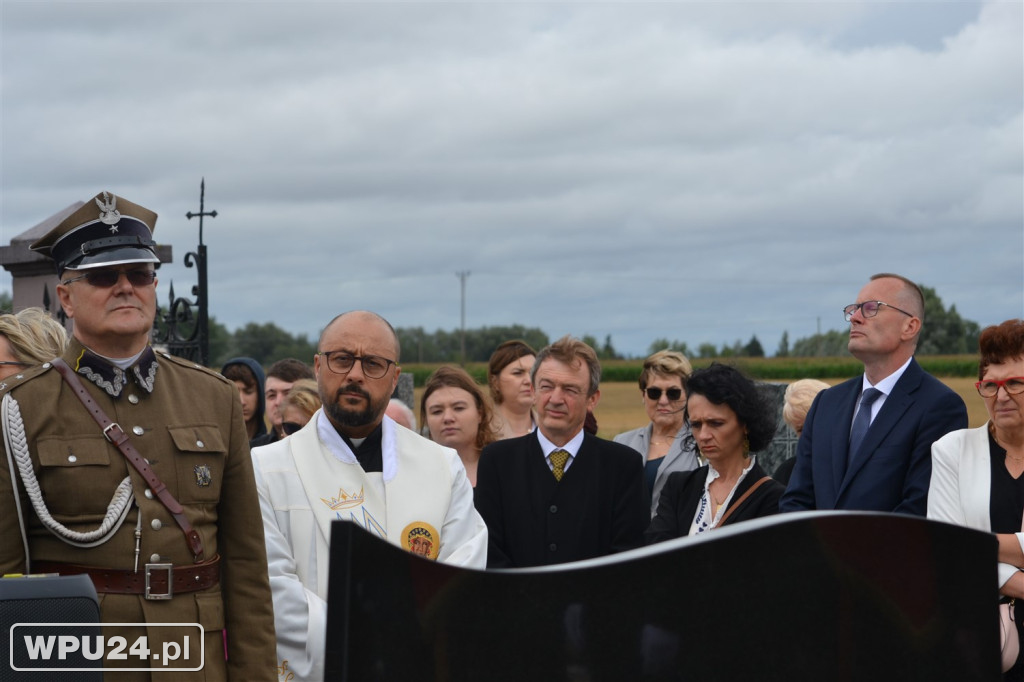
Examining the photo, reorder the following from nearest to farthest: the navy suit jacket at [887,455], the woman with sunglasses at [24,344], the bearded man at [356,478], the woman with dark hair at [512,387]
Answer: the bearded man at [356,478] → the woman with sunglasses at [24,344] → the navy suit jacket at [887,455] → the woman with dark hair at [512,387]

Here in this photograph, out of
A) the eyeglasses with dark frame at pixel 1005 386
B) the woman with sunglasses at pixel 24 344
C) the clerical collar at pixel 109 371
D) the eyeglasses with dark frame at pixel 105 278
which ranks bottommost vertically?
the eyeglasses with dark frame at pixel 1005 386

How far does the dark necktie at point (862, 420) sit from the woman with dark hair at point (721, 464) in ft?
1.29

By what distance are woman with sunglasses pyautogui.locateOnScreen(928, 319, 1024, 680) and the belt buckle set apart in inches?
117

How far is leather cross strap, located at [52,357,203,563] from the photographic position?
3.20 m

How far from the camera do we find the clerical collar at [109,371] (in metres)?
3.26

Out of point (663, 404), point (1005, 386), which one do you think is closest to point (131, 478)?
point (1005, 386)

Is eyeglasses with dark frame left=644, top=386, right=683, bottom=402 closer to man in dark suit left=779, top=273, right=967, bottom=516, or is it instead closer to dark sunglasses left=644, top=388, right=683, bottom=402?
dark sunglasses left=644, top=388, right=683, bottom=402

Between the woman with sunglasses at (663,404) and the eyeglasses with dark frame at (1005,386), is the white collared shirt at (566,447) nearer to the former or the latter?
the woman with sunglasses at (663,404)

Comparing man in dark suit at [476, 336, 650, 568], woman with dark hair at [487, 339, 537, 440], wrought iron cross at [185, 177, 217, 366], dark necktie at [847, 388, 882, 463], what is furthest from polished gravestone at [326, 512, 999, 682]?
wrought iron cross at [185, 177, 217, 366]

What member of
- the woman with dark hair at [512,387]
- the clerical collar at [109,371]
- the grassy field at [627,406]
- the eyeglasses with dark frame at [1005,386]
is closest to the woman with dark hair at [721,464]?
the eyeglasses with dark frame at [1005,386]

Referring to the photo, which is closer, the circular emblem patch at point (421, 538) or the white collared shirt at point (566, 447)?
the circular emblem patch at point (421, 538)

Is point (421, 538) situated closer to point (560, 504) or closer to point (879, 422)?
point (560, 504)

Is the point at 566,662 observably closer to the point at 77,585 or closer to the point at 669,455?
the point at 77,585

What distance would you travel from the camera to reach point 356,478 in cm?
429
